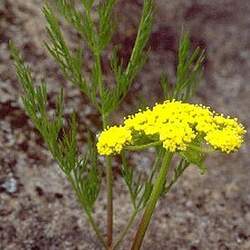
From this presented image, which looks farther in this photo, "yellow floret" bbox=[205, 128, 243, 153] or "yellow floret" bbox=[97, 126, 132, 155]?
"yellow floret" bbox=[97, 126, 132, 155]

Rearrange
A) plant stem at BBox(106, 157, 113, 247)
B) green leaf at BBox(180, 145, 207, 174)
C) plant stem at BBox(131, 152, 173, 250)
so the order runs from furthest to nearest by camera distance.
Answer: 1. plant stem at BBox(106, 157, 113, 247)
2. plant stem at BBox(131, 152, 173, 250)
3. green leaf at BBox(180, 145, 207, 174)

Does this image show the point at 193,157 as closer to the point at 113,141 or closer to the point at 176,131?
the point at 176,131

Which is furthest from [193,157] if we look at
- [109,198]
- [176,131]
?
[109,198]

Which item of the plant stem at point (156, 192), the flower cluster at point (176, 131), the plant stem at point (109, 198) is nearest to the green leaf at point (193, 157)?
the flower cluster at point (176, 131)

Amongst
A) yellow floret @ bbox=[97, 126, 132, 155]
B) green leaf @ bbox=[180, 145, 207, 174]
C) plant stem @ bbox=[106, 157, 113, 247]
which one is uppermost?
plant stem @ bbox=[106, 157, 113, 247]

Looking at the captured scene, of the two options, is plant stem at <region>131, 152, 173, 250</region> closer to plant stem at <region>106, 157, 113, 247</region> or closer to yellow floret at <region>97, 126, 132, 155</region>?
yellow floret at <region>97, 126, 132, 155</region>

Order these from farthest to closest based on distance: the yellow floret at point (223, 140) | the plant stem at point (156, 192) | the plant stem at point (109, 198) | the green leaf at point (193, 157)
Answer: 1. the plant stem at point (109, 198)
2. the plant stem at point (156, 192)
3. the green leaf at point (193, 157)
4. the yellow floret at point (223, 140)

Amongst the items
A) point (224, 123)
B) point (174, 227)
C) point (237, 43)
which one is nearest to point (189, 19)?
point (237, 43)

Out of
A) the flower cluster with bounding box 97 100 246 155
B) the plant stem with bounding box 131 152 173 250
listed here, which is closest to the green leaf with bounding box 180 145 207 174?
the flower cluster with bounding box 97 100 246 155

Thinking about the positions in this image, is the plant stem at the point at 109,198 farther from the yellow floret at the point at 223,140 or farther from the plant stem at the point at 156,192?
the yellow floret at the point at 223,140
